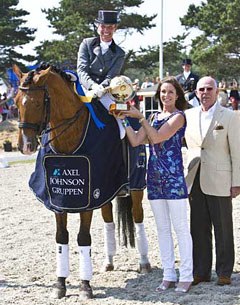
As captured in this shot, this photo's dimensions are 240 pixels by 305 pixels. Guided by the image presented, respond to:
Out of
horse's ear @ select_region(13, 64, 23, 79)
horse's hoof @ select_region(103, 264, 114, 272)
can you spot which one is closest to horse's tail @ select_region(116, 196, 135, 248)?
horse's hoof @ select_region(103, 264, 114, 272)

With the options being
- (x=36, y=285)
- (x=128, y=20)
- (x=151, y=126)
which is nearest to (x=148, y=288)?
(x=36, y=285)

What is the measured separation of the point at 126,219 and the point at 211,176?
1429 mm

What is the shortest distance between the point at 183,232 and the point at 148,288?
71cm

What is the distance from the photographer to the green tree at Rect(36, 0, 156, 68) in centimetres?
3262

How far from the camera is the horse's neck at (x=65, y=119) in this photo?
16.6ft

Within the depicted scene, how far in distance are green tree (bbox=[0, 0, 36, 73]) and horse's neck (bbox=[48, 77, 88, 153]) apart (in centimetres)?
3155

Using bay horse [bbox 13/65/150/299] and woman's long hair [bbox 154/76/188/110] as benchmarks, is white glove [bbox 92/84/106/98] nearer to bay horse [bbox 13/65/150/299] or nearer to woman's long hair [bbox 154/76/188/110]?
bay horse [bbox 13/65/150/299]

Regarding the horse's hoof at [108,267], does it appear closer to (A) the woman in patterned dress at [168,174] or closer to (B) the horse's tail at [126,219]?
(B) the horse's tail at [126,219]

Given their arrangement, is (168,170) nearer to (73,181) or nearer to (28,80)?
(73,181)

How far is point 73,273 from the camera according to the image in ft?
19.5

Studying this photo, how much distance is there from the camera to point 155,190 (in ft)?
16.8

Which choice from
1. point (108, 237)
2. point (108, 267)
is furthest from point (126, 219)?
point (108, 267)

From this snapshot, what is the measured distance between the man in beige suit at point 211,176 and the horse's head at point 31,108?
1.44 metres

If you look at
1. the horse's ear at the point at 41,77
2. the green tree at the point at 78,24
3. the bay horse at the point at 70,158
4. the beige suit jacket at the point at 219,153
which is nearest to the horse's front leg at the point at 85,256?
the bay horse at the point at 70,158
